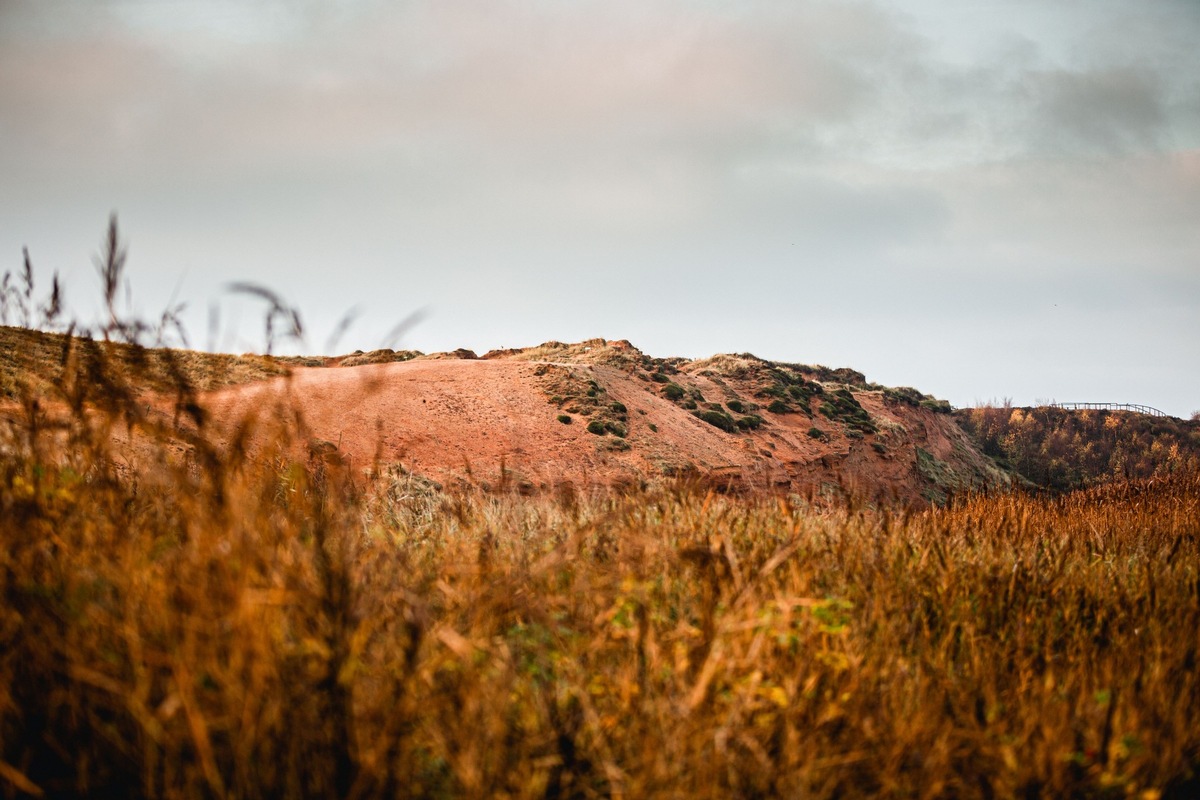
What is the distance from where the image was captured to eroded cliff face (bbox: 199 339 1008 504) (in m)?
17.5

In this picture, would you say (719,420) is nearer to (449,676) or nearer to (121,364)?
(121,364)

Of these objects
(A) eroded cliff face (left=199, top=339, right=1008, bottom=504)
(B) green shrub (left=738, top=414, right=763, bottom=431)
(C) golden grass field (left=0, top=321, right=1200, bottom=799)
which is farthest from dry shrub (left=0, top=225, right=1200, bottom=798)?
(B) green shrub (left=738, top=414, right=763, bottom=431)

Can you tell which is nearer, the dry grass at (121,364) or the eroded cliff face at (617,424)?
the dry grass at (121,364)

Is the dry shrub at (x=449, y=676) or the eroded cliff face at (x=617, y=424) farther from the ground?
the eroded cliff face at (x=617, y=424)

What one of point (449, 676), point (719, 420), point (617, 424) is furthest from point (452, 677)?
point (719, 420)

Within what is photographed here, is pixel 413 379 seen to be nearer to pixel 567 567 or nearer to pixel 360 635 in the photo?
pixel 567 567

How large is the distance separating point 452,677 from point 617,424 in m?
20.2

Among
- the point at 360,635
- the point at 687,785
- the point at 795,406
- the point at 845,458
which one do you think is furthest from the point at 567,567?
the point at 795,406

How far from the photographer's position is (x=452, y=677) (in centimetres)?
284

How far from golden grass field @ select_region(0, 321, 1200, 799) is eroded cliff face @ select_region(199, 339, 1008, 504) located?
2287mm

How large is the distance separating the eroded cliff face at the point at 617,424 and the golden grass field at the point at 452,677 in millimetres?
2287

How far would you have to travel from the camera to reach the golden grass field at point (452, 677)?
2127 millimetres

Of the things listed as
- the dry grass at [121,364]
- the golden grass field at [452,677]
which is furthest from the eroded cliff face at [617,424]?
the golden grass field at [452,677]

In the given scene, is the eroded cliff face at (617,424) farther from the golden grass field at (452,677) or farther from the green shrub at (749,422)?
the golden grass field at (452,677)
